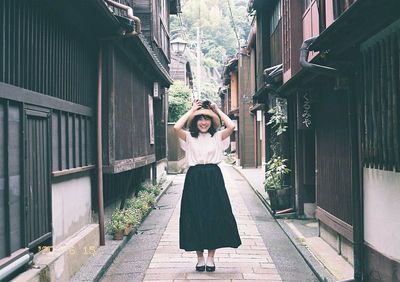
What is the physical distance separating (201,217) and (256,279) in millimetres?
1266

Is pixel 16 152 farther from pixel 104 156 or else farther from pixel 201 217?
pixel 104 156

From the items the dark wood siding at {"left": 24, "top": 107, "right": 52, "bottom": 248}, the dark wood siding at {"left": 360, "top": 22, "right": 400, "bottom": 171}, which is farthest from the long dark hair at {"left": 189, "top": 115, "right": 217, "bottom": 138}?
the dark wood siding at {"left": 360, "top": 22, "right": 400, "bottom": 171}

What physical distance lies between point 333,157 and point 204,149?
3080mm

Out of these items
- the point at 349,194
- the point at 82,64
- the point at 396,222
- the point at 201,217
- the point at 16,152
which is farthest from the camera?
the point at 82,64

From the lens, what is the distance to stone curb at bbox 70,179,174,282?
640 cm

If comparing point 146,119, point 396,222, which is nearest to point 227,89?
point 146,119

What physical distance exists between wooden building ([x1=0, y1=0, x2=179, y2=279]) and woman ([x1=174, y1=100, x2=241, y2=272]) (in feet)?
6.10

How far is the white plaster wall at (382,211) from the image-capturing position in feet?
17.0

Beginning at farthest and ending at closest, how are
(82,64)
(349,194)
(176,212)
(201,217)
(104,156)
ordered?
1. (176,212)
2. (104,156)
3. (82,64)
4. (349,194)
5. (201,217)

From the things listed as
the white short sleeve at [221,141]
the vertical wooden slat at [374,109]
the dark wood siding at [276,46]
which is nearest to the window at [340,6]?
the vertical wooden slat at [374,109]

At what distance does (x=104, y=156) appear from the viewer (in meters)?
8.38

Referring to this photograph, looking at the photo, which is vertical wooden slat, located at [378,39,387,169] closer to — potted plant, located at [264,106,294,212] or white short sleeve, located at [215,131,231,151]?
white short sleeve, located at [215,131,231,151]

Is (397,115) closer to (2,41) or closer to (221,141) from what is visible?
(221,141)

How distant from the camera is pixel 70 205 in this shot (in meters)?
6.92
